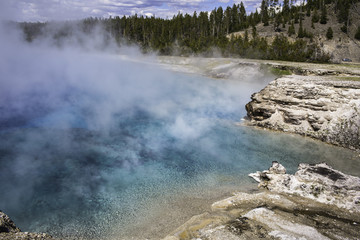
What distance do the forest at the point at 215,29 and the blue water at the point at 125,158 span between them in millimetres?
32408

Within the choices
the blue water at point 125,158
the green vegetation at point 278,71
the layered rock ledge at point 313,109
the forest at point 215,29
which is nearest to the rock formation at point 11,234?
the blue water at point 125,158

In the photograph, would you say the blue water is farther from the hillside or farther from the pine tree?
the pine tree


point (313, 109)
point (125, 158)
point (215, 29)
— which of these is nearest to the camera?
point (125, 158)

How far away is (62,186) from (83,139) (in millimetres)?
6712

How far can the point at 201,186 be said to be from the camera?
1551cm

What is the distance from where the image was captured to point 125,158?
742 inches

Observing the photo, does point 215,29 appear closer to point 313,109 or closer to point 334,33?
point 334,33

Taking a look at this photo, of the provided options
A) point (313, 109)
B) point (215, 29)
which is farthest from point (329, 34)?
point (313, 109)

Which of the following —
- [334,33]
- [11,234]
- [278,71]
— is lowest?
[11,234]

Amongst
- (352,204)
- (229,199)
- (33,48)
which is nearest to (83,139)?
(229,199)

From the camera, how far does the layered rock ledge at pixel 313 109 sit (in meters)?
21.8

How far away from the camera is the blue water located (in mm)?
13008

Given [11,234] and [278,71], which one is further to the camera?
[278,71]

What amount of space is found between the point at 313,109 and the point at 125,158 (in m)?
15.8
